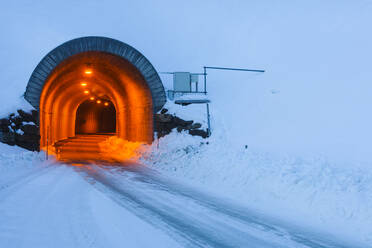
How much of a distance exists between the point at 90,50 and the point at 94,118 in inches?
1264

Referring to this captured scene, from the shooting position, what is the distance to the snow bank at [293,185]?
19.6ft

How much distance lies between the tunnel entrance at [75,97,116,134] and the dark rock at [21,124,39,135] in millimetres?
28940

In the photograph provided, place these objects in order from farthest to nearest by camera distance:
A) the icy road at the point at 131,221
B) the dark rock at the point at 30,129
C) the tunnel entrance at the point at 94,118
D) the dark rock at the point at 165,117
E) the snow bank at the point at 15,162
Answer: the tunnel entrance at the point at 94,118
the dark rock at the point at 165,117
the dark rock at the point at 30,129
the snow bank at the point at 15,162
the icy road at the point at 131,221

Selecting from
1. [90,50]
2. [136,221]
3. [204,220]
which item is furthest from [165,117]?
[136,221]

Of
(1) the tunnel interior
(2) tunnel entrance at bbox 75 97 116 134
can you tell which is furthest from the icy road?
(2) tunnel entrance at bbox 75 97 116 134

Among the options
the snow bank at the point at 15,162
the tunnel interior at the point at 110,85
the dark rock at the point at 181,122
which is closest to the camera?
the snow bank at the point at 15,162

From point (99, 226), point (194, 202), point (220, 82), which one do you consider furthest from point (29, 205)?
point (220, 82)

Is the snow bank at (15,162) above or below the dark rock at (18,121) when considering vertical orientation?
below

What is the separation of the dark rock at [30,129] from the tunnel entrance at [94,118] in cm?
2894

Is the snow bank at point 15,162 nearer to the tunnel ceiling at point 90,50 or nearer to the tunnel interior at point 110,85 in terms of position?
the tunnel interior at point 110,85

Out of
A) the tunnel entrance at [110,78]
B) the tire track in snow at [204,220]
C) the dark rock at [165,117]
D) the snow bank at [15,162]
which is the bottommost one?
the tire track in snow at [204,220]

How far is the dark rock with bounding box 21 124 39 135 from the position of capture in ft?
47.4

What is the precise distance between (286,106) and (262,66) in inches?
317

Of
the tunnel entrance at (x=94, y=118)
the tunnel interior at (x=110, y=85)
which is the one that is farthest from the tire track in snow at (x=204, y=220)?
the tunnel entrance at (x=94, y=118)
